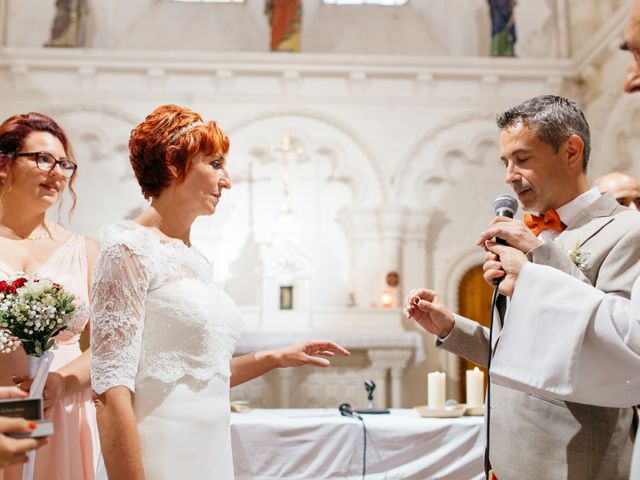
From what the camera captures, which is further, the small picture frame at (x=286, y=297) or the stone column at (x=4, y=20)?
the stone column at (x=4, y=20)

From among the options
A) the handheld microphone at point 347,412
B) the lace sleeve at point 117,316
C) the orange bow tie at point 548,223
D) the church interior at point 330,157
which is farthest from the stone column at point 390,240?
the lace sleeve at point 117,316

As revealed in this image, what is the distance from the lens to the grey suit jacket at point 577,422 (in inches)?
70.1

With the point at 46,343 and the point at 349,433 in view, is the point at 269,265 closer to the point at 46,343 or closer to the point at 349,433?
the point at 349,433

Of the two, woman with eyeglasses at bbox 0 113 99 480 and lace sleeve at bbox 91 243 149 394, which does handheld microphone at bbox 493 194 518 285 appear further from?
woman with eyeglasses at bbox 0 113 99 480

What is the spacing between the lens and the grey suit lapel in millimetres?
1954

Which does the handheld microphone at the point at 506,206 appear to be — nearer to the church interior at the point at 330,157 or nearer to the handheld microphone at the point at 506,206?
the handheld microphone at the point at 506,206

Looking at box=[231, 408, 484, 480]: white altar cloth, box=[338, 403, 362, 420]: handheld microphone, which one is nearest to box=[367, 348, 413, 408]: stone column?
box=[338, 403, 362, 420]: handheld microphone

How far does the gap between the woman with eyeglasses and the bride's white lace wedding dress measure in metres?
0.53

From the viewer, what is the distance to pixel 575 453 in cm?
179

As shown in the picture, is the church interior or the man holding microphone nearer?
the man holding microphone

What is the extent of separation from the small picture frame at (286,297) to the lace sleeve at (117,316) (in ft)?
20.5

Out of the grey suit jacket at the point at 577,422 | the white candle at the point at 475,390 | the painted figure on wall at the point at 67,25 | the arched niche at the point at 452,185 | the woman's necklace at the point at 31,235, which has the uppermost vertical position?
the painted figure on wall at the point at 67,25

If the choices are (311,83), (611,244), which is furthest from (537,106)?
(311,83)

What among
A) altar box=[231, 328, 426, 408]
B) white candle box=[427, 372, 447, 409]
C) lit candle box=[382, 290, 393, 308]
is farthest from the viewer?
lit candle box=[382, 290, 393, 308]
